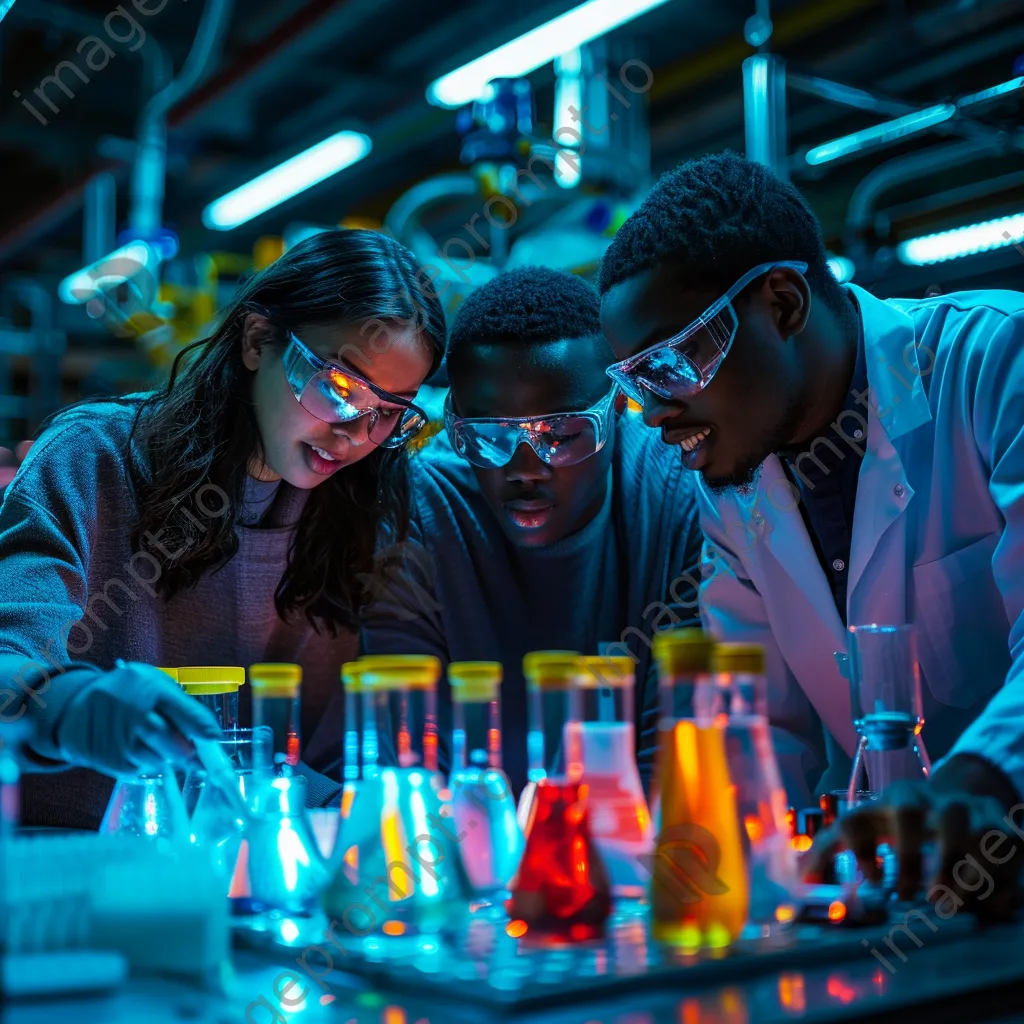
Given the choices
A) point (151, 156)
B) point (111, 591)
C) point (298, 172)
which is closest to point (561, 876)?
point (111, 591)

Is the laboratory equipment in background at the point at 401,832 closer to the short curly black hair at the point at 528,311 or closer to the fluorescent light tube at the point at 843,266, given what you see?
the short curly black hair at the point at 528,311

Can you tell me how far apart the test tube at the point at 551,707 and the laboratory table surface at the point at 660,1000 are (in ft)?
0.81

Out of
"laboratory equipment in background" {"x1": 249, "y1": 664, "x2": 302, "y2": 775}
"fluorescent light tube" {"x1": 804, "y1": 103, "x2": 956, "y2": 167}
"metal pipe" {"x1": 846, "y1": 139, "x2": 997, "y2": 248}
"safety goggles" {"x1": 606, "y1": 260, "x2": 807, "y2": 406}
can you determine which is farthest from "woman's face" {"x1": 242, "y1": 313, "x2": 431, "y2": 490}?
"metal pipe" {"x1": 846, "y1": 139, "x2": 997, "y2": 248}

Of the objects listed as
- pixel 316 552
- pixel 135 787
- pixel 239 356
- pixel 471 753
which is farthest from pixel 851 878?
pixel 239 356

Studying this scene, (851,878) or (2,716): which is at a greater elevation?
(2,716)

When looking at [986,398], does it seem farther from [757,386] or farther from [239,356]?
[239,356]

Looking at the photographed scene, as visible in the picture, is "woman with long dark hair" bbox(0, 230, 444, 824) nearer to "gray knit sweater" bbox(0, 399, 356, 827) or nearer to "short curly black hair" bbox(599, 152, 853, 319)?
"gray knit sweater" bbox(0, 399, 356, 827)

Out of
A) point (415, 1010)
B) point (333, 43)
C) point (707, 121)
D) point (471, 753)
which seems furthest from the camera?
point (707, 121)

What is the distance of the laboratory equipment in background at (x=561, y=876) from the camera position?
3.08 ft

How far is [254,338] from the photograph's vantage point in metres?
1.97

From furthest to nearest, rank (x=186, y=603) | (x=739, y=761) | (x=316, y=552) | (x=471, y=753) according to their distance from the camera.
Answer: (x=316, y=552), (x=186, y=603), (x=471, y=753), (x=739, y=761)

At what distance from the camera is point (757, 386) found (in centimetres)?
166

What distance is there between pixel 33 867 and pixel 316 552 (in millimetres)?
1197

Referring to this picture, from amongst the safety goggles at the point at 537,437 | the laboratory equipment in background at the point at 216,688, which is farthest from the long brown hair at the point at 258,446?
the laboratory equipment in background at the point at 216,688
